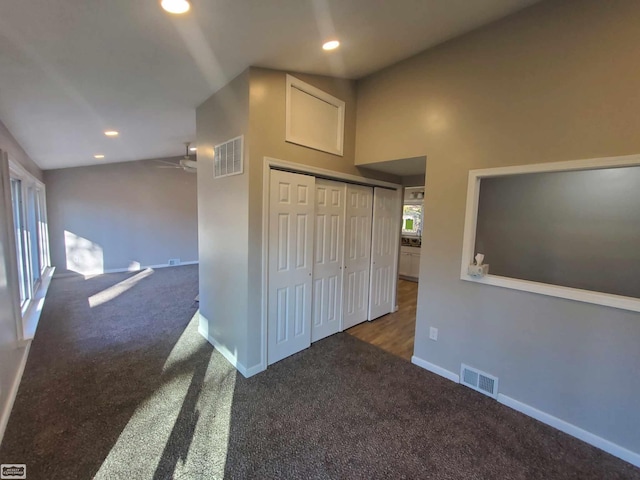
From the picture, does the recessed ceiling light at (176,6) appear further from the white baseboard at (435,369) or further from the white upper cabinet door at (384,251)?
the white baseboard at (435,369)

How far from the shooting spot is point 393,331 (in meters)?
3.58

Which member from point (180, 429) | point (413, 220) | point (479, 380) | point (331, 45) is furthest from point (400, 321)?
point (413, 220)

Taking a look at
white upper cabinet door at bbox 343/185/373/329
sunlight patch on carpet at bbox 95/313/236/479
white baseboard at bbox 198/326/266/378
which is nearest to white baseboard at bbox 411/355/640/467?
white upper cabinet door at bbox 343/185/373/329

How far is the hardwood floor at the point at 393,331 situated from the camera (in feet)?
10.3

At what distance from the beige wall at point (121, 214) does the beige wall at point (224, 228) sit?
466 centimetres

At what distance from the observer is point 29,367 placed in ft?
8.49

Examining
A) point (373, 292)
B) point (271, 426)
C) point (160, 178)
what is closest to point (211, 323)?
point (271, 426)

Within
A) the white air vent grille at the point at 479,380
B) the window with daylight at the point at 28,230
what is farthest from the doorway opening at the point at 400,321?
the window with daylight at the point at 28,230

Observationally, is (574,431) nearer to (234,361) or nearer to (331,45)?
(234,361)

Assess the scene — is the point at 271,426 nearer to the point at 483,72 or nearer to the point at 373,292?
the point at 373,292

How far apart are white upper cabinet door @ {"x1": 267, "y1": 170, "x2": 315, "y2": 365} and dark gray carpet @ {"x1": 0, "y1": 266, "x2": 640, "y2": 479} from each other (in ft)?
0.80

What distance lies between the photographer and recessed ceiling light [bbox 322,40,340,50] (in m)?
2.19

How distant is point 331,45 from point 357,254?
7.54 ft

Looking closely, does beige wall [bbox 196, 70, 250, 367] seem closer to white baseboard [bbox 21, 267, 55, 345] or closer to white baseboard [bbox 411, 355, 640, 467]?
white baseboard [bbox 21, 267, 55, 345]
